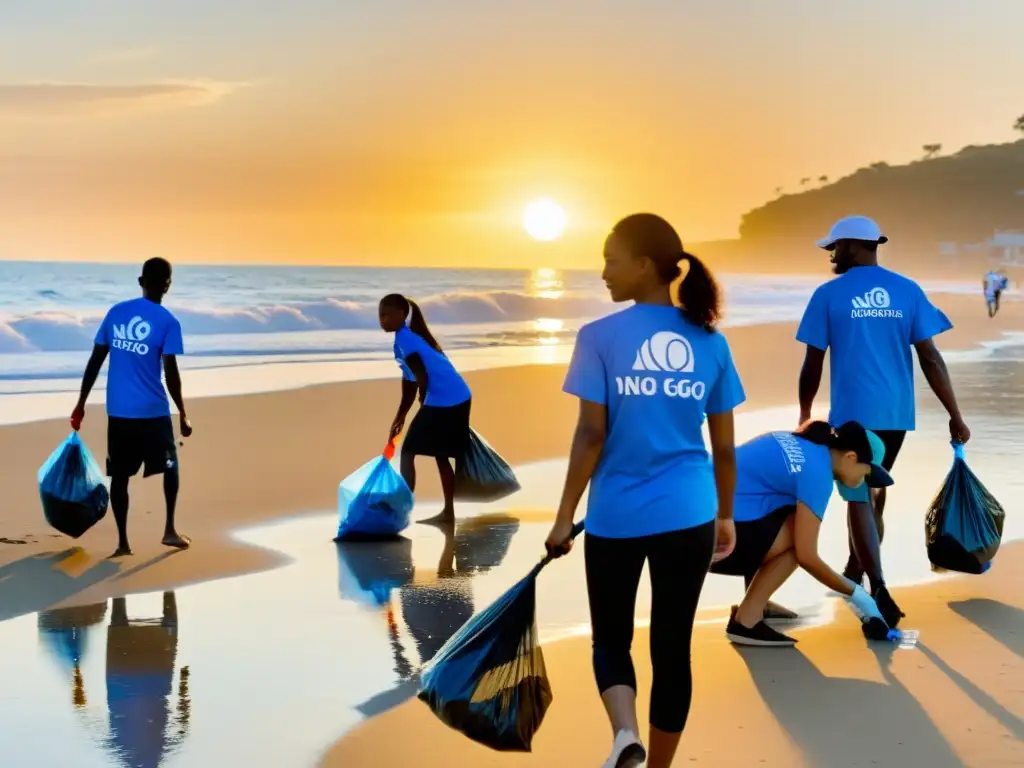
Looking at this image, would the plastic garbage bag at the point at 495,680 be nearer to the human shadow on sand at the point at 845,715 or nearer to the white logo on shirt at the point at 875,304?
the human shadow on sand at the point at 845,715

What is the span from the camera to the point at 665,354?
3.58m

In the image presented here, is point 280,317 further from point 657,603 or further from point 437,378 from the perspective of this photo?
point 657,603

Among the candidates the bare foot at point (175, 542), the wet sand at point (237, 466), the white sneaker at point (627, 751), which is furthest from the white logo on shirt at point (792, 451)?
the bare foot at point (175, 542)

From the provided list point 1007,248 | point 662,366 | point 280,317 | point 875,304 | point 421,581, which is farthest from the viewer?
point 1007,248

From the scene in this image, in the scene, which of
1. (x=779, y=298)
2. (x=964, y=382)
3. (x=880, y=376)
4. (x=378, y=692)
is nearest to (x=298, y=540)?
(x=378, y=692)

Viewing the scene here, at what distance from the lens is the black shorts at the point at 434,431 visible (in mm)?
8359

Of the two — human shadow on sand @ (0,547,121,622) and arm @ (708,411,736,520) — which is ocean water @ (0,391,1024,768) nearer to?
human shadow on sand @ (0,547,121,622)

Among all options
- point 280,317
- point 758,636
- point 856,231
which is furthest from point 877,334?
point 280,317

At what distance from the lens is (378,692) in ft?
16.3

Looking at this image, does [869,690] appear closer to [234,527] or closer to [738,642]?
[738,642]

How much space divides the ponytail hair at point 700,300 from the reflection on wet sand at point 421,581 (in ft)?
6.35

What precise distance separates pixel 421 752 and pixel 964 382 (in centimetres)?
1327

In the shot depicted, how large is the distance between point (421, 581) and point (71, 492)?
7.04 feet

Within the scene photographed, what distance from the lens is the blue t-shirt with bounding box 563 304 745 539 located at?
358cm
